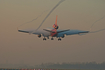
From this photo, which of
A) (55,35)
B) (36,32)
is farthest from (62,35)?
(36,32)

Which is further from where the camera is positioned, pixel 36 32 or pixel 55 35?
pixel 36 32

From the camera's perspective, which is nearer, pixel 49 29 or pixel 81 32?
pixel 49 29

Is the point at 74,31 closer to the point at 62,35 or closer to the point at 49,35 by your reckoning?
the point at 62,35

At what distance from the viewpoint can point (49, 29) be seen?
327ft

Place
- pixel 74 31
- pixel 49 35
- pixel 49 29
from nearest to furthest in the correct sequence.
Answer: pixel 49 29 < pixel 49 35 < pixel 74 31

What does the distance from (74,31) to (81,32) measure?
5.81 m

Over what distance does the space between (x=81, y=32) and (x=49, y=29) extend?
1931cm

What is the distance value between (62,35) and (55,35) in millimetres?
7452

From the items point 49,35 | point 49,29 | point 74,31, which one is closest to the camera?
point 49,29

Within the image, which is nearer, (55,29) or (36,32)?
(55,29)

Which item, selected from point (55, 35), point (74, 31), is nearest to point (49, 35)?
point (55, 35)

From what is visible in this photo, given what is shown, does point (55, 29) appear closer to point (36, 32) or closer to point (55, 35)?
point (55, 35)

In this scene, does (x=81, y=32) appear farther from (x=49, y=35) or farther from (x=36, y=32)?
(x=36, y=32)

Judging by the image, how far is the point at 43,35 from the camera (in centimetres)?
10850
